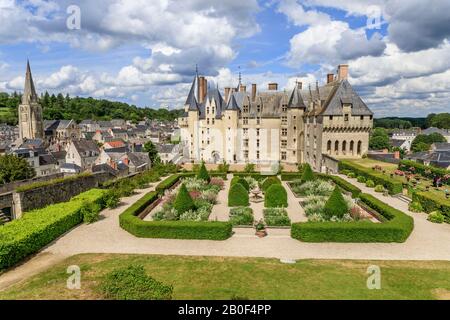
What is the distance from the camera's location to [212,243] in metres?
18.2

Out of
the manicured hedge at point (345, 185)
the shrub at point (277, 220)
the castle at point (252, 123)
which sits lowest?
the shrub at point (277, 220)

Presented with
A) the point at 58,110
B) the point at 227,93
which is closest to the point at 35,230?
the point at 227,93

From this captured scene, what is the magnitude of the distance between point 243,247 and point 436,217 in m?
13.9

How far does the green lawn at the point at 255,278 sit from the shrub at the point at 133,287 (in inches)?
50.8

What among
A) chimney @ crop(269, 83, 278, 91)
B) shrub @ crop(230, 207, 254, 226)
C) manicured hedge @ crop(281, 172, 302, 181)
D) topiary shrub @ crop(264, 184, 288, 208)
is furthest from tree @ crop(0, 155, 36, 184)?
chimney @ crop(269, 83, 278, 91)

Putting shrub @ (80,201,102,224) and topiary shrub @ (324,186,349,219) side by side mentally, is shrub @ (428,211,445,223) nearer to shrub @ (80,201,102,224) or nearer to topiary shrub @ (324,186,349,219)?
topiary shrub @ (324,186,349,219)

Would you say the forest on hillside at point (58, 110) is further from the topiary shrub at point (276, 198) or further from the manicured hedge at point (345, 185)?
the topiary shrub at point (276, 198)

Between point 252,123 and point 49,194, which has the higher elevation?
point 252,123

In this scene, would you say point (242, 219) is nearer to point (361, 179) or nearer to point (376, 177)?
point (376, 177)

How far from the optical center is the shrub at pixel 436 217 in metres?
21.4

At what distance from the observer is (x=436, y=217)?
21453 mm

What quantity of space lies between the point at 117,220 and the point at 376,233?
1699 cm

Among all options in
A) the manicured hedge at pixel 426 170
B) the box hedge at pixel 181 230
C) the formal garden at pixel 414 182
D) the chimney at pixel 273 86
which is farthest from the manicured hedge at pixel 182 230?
the chimney at pixel 273 86
